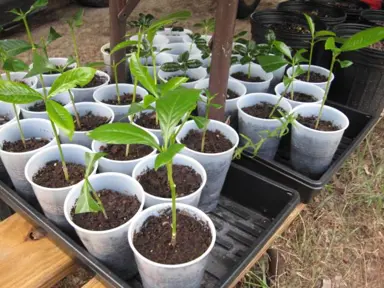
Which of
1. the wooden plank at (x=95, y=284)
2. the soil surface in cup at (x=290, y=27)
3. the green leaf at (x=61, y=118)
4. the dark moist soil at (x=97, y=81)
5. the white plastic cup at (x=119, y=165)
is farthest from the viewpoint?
the soil surface in cup at (x=290, y=27)

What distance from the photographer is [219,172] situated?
102 centimetres

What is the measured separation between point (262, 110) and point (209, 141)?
0.94 ft

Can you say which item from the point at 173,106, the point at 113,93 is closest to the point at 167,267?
the point at 173,106

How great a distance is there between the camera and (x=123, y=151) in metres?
1.02

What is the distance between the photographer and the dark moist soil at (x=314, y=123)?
1182mm

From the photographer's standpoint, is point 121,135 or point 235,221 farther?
point 235,221

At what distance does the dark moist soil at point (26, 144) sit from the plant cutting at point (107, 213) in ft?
0.82

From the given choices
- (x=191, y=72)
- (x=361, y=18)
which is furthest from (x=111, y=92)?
(x=361, y=18)

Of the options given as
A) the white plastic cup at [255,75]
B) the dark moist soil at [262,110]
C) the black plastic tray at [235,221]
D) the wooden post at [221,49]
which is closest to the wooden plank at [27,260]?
the black plastic tray at [235,221]

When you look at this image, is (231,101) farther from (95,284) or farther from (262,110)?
(95,284)

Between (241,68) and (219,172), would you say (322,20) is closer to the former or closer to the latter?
(241,68)

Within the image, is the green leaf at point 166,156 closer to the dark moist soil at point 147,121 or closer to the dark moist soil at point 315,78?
the dark moist soil at point 147,121

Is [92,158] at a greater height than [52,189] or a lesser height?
greater

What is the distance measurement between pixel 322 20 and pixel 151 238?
144 cm
